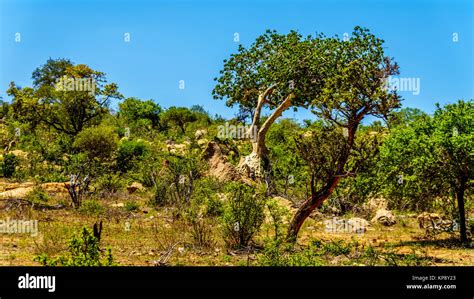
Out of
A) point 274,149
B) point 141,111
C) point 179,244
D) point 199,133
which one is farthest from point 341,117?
point 141,111

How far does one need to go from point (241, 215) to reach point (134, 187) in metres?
10.7

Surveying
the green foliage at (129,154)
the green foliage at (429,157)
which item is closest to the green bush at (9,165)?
the green foliage at (129,154)

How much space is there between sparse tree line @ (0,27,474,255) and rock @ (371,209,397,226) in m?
0.49

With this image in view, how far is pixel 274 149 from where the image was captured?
2834cm

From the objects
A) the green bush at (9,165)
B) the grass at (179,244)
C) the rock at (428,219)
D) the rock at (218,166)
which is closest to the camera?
the grass at (179,244)

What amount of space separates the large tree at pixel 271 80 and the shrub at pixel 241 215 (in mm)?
10435

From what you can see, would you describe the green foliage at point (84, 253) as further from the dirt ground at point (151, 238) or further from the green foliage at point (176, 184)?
the green foliage at point (176, 184)

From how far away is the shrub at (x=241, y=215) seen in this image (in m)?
12.1

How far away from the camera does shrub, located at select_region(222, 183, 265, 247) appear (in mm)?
12148

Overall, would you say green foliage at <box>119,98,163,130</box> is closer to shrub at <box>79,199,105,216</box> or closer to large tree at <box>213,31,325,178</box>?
large tree at <box>213,31,325,178</box>
